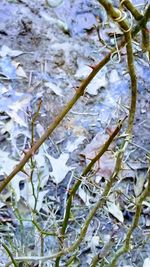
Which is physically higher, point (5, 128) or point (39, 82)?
point (39, 82)

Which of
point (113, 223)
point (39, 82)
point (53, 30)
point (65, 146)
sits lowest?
point (113, 223)

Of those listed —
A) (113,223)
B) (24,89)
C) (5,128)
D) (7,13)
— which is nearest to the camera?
(113,223)

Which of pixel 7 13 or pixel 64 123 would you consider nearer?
pixel 64 123

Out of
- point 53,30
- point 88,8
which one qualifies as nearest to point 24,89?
point 53,30

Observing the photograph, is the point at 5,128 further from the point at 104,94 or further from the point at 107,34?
the point at 107,34

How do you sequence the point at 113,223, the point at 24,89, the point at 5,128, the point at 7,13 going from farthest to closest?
1. the point at 7,13
2. the point at 24,89
3. the point at 5,128
4. the point at 113,223

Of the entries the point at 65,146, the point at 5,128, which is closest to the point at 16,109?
the point at 5,128
